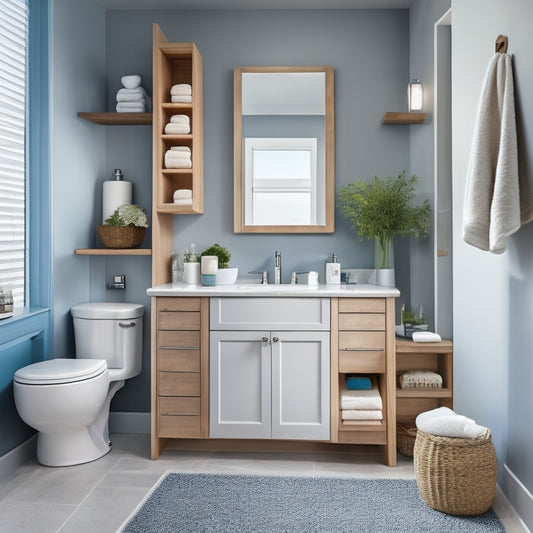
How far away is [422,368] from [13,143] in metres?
2.49

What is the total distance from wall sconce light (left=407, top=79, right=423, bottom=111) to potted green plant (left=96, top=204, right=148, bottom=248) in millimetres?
1676

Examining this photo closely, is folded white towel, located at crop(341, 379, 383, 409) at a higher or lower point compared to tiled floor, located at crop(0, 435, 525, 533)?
higher

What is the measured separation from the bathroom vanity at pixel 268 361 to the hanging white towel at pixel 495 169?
0.75 meters

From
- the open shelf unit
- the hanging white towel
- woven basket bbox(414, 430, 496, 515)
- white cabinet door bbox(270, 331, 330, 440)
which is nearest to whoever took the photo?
the hanging white towel

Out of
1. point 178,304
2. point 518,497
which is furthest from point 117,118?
point 518,497

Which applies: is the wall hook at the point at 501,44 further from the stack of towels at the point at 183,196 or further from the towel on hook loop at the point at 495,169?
the stack of towels at the point at 183,196

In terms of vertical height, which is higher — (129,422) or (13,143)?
(13,143)

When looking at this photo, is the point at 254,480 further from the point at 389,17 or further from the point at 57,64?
the point at 389,17

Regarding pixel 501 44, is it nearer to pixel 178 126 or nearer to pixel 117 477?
pixel 178 126

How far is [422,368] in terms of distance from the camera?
118 inches

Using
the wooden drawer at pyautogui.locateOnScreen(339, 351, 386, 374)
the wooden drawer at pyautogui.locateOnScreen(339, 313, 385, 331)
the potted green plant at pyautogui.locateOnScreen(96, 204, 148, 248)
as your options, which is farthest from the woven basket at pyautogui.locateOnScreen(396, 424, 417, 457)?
the potted green plant at pyautogui.locateOnScreen(96, 204, 148, 248)

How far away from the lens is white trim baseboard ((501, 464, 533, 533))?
199 centimetres

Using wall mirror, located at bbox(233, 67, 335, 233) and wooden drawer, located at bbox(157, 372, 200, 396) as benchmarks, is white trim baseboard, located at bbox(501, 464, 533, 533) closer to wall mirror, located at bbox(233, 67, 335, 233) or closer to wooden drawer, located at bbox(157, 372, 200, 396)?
wooden drawer, located at bbox(157, 372, 200, 396)

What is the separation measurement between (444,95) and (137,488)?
2543mm
